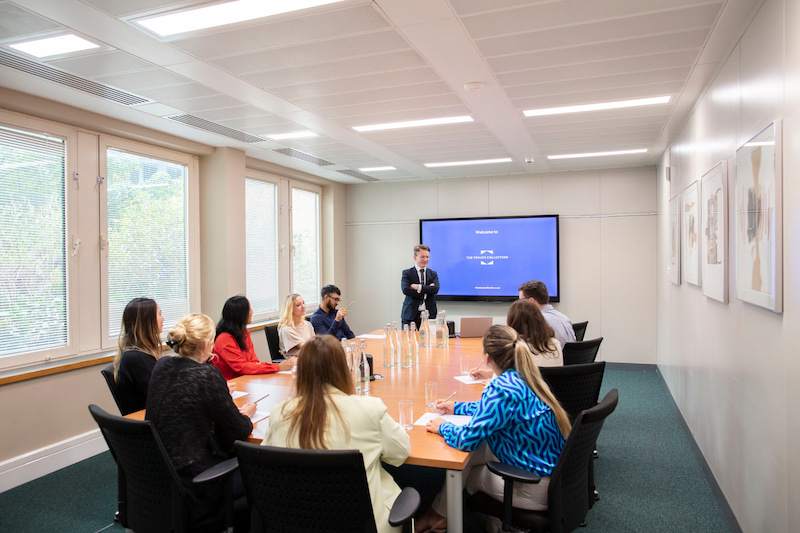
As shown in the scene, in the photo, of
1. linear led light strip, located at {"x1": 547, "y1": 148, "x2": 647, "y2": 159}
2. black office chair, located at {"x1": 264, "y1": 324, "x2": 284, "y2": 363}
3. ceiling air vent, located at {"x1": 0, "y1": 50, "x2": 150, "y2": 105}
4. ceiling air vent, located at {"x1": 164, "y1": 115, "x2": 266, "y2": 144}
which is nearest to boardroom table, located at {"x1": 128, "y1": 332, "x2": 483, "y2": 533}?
black office chair, located at {"x1": 264, "y1": 324, "x2": 284, "y2": 363}

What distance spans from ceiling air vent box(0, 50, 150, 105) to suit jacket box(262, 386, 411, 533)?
279 cm

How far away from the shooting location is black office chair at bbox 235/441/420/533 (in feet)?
5.18

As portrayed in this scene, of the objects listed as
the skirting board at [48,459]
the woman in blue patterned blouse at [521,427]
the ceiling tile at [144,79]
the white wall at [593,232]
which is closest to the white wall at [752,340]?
the woman in blue patterned blouse at [521,427]

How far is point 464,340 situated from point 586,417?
302 centimetres

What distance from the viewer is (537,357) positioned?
3115 millimetres

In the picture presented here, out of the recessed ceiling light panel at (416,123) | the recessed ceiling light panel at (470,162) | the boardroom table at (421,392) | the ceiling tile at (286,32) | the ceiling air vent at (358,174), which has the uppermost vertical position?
the ceiling air vent at (358,174)

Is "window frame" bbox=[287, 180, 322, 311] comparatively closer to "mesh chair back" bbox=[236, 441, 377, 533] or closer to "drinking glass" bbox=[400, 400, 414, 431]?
"drinking glass" bbox=[400, 400, 414, 431]

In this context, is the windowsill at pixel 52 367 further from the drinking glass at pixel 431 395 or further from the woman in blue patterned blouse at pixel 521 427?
the woman in blue patterned blouse at pixel 521 427

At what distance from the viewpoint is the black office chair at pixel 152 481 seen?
193 cm

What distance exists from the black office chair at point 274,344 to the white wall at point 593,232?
362 cm

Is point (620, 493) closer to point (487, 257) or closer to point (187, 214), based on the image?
point (487, 257)

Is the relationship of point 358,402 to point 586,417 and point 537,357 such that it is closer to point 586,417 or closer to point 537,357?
point 586,417

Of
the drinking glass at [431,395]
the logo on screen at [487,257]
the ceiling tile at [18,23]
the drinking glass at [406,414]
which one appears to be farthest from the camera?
the logo on screen at [487,257]

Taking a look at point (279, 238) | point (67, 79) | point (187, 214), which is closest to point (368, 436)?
point (67, 79)
